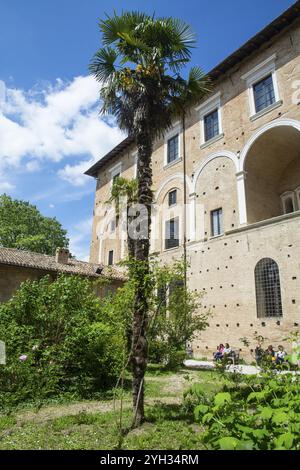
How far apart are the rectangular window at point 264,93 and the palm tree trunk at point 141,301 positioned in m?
13.6

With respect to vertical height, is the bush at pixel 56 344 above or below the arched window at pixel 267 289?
below

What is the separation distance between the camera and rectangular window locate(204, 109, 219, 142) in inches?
842

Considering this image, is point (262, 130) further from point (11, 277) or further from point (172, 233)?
point (11, 277)

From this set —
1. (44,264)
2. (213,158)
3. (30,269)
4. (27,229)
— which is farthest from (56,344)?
(27,229)

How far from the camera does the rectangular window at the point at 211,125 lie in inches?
842

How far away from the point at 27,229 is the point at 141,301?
1317 inches

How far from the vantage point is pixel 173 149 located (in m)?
24.9

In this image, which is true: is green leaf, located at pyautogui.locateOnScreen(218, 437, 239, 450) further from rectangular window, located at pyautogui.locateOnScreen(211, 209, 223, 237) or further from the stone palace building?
rectangular window, located at pyautogui.locateOnScreen(211, 209, 223, 237)

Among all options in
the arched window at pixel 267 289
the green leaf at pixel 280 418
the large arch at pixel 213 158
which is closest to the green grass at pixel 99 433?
the green leaf at pixel 280 418

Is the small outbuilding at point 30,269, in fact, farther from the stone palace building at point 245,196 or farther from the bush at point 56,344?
the bush at point 56,344

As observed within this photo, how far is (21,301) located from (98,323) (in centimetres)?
240

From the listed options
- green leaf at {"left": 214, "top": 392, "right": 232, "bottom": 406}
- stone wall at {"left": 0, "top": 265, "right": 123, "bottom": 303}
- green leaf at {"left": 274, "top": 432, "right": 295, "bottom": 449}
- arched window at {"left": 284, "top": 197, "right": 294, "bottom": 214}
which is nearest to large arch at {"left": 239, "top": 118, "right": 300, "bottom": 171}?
arched window at {"left": 284, "top": 197, "right": 294, "bottom": 214}

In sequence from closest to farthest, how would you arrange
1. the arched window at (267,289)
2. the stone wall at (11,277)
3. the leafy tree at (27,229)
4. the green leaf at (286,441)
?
the green leaf at (286,441)
the arched window at (267,289)
the stone wall at (11,277)
the leafy tree at (27,229)
